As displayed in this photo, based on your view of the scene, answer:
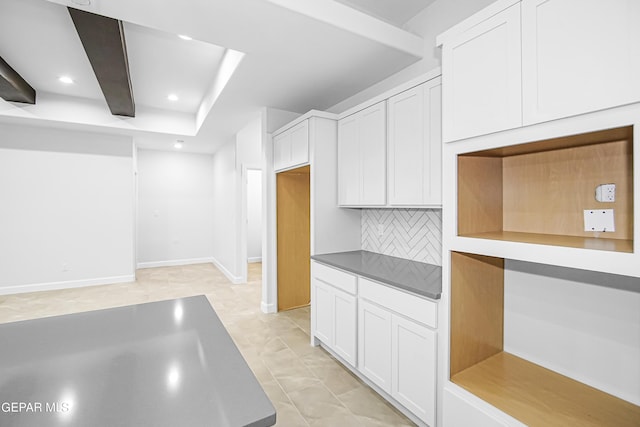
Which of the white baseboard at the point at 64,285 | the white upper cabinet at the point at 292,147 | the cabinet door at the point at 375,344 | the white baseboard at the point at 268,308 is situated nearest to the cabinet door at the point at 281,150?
the white upper cabinet at the point at 292,147

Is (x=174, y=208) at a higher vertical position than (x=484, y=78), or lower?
lower

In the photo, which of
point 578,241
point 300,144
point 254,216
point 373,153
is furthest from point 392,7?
point 254,216

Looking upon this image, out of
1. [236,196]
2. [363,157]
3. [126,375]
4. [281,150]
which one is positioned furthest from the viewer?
[236,196]

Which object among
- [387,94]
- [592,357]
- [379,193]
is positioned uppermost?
[387,94]

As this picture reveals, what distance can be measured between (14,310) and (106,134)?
3.15m

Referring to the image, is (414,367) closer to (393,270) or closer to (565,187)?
(393,270)

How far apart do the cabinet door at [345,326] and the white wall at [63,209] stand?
16.1 feet

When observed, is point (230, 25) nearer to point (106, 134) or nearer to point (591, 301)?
point (591, 301)

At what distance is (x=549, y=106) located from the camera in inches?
49.7

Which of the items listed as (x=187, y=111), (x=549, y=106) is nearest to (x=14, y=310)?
(x=187, y=111)

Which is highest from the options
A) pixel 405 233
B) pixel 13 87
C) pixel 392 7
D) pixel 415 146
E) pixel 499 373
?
pixel 392 7

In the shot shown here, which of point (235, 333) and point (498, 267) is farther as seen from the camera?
point (235, 333)

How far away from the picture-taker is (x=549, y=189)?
1.68 metres

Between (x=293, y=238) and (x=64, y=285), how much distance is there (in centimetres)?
441
